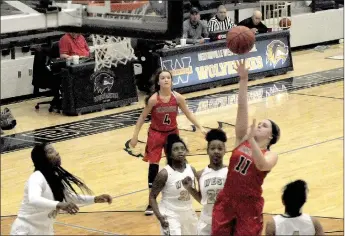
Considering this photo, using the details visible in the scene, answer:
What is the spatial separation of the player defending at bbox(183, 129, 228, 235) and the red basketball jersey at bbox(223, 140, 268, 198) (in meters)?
0.61

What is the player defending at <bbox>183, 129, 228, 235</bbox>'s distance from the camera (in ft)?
25.3

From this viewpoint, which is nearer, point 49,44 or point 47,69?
point 47,69

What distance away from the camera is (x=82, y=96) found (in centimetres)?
1514

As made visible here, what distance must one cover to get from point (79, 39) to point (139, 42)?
1.47 meters

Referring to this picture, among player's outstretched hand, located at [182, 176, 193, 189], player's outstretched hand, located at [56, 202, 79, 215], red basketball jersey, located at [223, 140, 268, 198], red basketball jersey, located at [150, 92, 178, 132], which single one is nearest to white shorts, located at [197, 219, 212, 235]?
player's outstretched hand, located at [182, 176, 193, 189]

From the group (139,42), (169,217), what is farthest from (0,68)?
(169,217)

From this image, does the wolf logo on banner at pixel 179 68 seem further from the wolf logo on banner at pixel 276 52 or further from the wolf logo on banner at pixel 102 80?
the wolf logo on banner at pixel 276 52

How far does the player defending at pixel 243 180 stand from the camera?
699 cm

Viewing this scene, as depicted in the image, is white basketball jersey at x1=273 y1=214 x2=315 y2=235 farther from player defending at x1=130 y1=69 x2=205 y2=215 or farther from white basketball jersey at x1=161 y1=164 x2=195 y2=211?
player defending at x1=130 y1=69 x2=205 y2=215

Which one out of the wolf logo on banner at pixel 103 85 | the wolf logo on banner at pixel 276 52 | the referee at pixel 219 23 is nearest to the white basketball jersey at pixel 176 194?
the wolf logo on banner at pixel 103 85

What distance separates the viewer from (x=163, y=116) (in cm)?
984

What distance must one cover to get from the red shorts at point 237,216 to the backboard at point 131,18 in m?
1.44

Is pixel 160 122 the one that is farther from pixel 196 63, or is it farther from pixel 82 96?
pixel 196 63

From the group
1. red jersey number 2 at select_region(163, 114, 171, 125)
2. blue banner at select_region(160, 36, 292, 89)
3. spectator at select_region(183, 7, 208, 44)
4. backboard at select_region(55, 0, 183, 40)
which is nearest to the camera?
backboard at select_region(55, 0, 183, 40)
